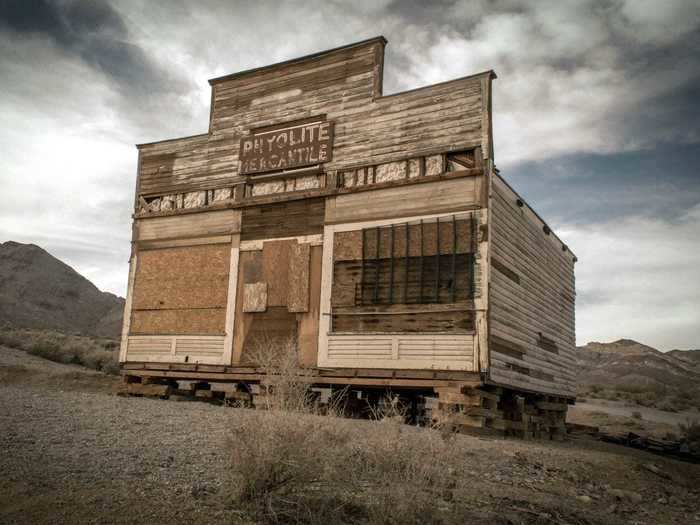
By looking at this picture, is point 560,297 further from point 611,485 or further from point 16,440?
point 16,440

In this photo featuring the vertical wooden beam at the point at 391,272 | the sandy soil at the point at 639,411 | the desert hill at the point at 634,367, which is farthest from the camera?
the desert hill at the point at 634,367

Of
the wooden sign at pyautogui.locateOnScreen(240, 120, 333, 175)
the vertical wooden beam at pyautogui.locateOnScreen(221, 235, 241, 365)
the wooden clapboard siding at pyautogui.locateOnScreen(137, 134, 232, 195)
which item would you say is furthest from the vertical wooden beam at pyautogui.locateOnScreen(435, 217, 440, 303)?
the wooden clapboard siding at pyautogui.locateOnScreen(137, 134, 232, 195)

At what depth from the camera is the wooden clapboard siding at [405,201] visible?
42.1 feet

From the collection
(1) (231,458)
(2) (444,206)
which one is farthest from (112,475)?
(2) (444,206)

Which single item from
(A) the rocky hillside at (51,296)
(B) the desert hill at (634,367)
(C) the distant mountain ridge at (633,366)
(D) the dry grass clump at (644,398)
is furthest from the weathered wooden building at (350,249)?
(A) the rocky hillside at (51,296)

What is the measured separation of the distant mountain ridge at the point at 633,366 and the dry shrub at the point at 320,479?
50192 mm

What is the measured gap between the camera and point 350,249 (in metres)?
13.8

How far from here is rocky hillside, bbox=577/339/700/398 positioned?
188 feet

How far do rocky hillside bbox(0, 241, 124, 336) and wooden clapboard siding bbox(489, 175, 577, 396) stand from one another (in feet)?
180

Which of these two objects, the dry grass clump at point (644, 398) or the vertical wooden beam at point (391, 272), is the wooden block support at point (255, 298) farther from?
the dry grass clump at point (644, 398)

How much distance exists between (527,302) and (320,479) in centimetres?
978

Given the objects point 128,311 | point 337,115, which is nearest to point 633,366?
point 337,115

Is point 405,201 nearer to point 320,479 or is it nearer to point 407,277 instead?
point 407,277

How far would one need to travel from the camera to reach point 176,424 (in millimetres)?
9070
